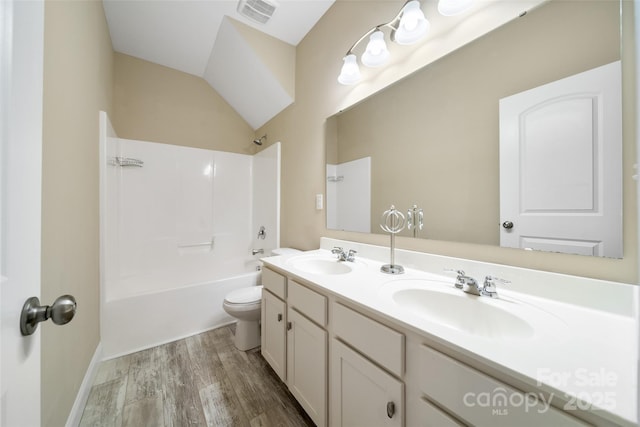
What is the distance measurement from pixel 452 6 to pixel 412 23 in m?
0.17

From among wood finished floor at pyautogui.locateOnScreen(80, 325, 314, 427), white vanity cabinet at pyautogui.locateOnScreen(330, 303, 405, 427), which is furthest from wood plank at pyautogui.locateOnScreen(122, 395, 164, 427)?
white vanity cabinet at pyautogui.locateOnScreen(330, 303, 405, 427)

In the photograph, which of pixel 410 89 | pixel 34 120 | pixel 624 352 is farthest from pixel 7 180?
pixel 410 89

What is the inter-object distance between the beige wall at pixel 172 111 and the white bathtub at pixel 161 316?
173 centimetres

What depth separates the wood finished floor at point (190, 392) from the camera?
1.21m

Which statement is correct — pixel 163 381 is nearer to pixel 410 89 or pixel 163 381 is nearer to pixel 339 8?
pixel 410 89

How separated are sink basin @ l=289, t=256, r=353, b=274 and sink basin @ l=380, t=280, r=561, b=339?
475 millimetres

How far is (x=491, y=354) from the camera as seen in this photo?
1.72ft

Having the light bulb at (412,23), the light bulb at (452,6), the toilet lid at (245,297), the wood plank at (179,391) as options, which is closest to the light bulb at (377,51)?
the light bulb at (412,23)

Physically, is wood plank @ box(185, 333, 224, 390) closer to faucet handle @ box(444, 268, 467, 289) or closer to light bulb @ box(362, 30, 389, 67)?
faucet handle @ box(444, 268, 467, 289)

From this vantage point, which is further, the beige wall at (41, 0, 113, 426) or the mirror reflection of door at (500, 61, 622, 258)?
the beige wall at (41, 0, 113, 426)

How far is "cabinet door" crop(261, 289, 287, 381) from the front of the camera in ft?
4.22

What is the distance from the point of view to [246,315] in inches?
68.5

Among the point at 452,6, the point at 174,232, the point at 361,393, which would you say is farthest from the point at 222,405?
the point at 452,6

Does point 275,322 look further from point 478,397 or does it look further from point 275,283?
point 478,397
